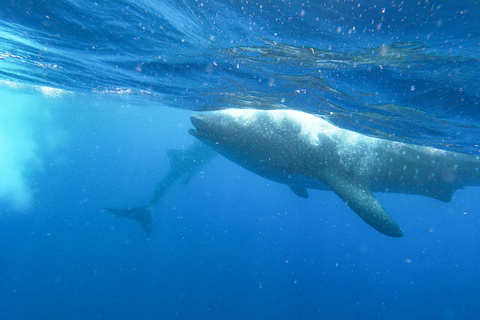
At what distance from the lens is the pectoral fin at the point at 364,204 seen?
14.8 feet

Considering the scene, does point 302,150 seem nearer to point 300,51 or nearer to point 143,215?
point 300,51

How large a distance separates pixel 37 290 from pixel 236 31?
2723 centimetres

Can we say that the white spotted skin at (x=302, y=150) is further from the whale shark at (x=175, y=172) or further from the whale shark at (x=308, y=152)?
the whale shark at (x=175, y=172)

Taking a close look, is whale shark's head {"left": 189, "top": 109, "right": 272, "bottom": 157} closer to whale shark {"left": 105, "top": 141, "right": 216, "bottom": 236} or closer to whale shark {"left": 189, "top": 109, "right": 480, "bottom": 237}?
whale shark {"left": 189, "top": 109, "right": 480, "bottom": 237}

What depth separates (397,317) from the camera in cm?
2758

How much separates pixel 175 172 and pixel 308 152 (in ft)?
47.9

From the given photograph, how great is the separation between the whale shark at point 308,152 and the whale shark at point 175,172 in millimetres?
11552

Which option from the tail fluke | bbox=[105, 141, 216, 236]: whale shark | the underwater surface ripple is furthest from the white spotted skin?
the tail fluke

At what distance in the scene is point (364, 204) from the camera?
4.72 m

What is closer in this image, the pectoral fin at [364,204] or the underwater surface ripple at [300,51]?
the underwater surface ripple at [300,51]

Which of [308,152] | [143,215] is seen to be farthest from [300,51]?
[143,215]

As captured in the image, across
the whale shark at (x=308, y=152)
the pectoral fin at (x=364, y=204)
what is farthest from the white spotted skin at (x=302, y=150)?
the pectoral fin at (x=364, y=204)

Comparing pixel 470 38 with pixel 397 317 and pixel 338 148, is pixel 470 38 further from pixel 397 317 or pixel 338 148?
pixel 397 317

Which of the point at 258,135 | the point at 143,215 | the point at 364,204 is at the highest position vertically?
the point at 258,135
